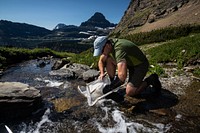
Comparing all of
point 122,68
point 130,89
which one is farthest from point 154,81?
point 122,68

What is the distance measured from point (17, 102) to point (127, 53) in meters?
4.13

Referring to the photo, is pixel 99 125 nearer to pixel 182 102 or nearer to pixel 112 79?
pixel 112 79

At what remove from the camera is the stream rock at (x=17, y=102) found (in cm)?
811

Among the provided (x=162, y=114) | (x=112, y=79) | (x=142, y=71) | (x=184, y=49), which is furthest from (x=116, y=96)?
(x=184, y=49)

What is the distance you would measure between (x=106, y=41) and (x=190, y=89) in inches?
179

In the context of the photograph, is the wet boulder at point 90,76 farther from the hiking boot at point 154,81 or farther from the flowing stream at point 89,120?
the hiking boot at point 154,81

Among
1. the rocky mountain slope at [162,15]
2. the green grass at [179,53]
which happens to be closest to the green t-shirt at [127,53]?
the green grass at [179,53]

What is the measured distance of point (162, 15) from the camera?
211 ft

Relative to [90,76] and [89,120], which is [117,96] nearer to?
[89,120]

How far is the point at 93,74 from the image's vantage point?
535 inches

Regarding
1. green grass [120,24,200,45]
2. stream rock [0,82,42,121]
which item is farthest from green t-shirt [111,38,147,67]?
green grass [120,24,200,45]

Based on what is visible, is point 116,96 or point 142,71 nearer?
point 142,71

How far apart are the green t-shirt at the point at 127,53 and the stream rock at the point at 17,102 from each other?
345 cm

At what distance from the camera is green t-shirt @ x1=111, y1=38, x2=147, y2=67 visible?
26.1 ft
